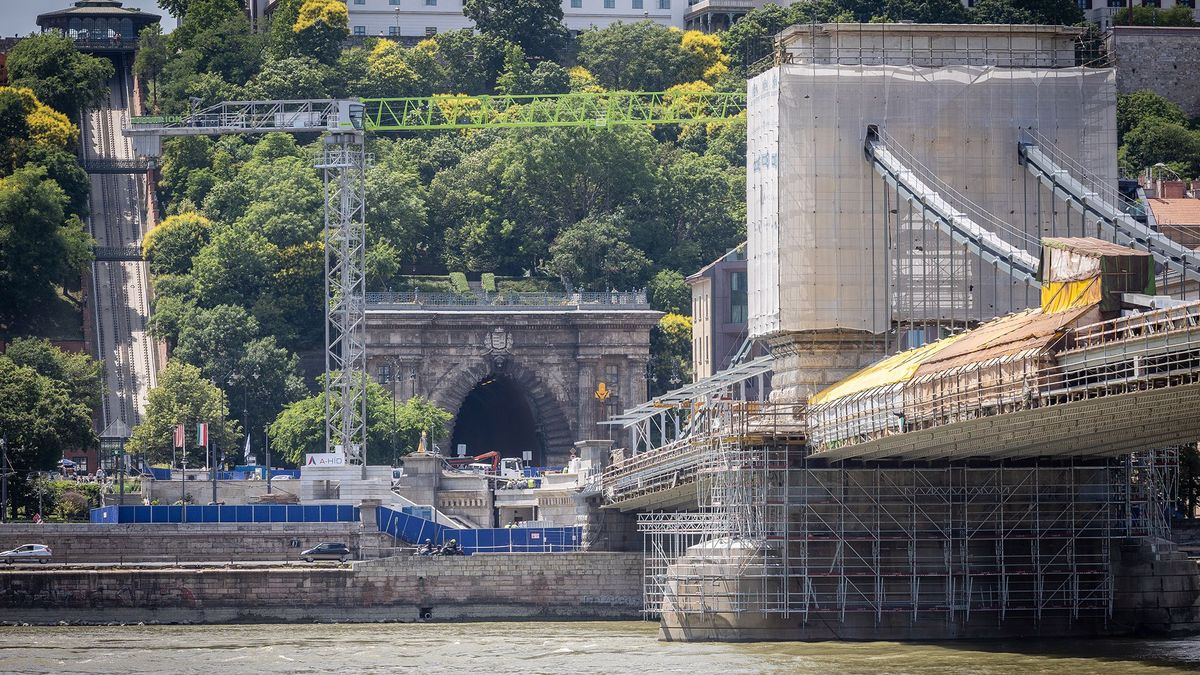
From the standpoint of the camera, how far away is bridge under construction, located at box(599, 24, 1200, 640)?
81750mm

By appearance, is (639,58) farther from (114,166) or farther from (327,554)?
(327,554)

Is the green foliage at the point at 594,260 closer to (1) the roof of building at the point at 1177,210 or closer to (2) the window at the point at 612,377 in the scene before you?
(2) the window at the point at 612,377

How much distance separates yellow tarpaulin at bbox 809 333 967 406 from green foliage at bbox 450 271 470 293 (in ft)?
195

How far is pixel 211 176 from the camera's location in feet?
556

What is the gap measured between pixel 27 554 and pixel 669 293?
61.4 m

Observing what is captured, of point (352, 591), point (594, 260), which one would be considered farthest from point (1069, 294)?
point (594, 260)

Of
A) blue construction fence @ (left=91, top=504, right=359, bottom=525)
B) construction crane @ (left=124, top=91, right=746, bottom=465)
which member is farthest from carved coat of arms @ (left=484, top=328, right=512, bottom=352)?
blue construction fence @ (left=91, top=504, right=359, bottom=525)

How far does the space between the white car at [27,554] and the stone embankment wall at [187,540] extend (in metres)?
0.80

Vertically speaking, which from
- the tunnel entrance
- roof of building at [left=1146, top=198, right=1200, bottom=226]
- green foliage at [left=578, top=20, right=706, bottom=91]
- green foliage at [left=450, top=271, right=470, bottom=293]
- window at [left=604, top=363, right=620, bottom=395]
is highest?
green foliage at [left=578, top=20, right=706, bottom=91]

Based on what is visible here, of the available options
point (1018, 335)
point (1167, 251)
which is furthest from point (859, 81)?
point (1018, 335)

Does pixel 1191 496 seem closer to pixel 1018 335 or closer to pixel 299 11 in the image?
pixel 1018 335

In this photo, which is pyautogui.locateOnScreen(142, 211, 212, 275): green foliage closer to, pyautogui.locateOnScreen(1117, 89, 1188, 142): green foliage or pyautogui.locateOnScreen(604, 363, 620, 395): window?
pyautogui.locateOnScreen(604, 363, 620, 395): window

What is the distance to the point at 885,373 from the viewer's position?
308 ft

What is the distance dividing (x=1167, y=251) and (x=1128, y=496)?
7.04m
